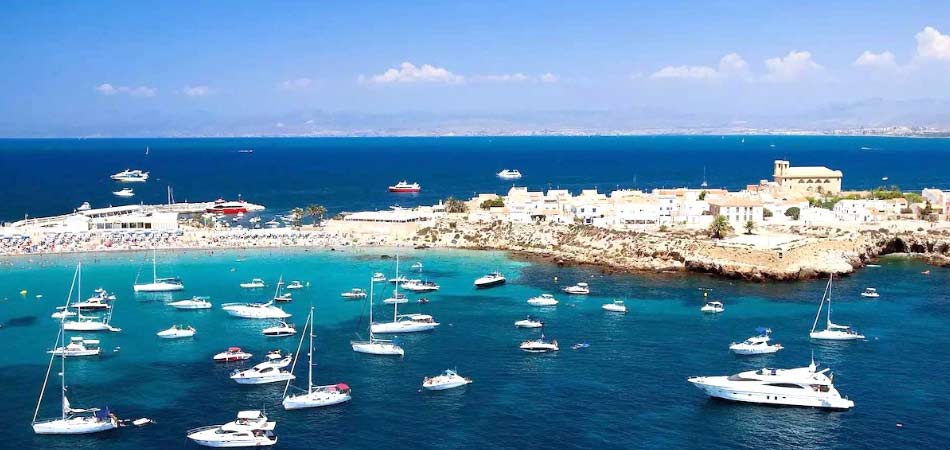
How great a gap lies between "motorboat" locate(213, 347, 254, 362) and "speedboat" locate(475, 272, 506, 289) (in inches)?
942

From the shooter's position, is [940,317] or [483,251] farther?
[483,251]

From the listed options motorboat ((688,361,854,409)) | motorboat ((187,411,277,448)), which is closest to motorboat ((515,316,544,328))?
motorboat ((688,361,854,409))

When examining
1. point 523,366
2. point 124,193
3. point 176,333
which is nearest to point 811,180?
point 523,366

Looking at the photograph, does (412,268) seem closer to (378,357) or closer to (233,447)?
(378,357)

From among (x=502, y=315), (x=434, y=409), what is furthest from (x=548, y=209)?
(x=434, y=409)

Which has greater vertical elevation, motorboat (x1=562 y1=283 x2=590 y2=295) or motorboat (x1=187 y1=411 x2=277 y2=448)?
motorboat (x1=562 y1=283 x2=590 y2=295)

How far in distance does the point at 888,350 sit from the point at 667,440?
67.8 ft

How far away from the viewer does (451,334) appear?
54281 mm

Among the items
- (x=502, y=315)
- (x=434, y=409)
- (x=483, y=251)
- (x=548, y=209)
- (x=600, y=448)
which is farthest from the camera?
(x=548, y=209)

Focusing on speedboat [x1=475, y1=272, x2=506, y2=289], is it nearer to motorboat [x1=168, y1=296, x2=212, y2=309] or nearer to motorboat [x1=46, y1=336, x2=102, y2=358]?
motorboat [x1=168, y1=296, x2=212, y2=309]

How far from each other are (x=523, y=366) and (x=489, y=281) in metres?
22.2

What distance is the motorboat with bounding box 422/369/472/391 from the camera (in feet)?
141

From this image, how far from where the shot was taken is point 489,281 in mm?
68938

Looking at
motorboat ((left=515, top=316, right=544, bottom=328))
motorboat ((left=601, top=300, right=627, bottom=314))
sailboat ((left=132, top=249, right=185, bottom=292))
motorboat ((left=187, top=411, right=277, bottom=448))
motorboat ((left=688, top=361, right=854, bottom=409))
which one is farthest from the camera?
sailboat ((left=132, top=249, right=185, bottom=292))
